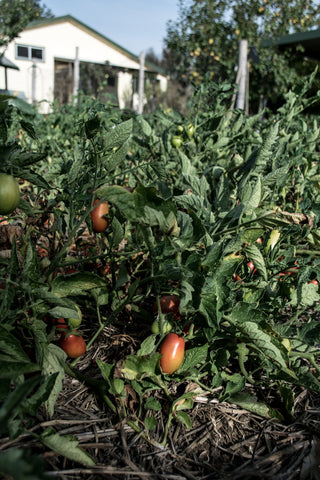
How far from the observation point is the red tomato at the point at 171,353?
2.97ft

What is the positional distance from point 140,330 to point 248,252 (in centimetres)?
46

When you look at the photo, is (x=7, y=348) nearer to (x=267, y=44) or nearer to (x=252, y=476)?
(x=252, y=476)

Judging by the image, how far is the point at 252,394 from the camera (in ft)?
3.32

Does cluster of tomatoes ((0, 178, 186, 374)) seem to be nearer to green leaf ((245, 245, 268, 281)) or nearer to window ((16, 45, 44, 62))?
green leaf ((245, 245, 268, 281))

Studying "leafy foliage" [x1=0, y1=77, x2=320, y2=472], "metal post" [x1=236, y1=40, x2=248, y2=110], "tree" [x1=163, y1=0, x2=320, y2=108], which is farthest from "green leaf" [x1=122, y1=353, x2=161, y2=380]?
"tree" [x1=163, y1=0, x2=320, y2=108]

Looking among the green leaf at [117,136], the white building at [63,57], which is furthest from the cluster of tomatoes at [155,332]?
the white building at [63,57]

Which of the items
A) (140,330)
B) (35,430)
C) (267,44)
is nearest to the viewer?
(35,430)

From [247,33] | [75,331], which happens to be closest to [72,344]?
[75,331]

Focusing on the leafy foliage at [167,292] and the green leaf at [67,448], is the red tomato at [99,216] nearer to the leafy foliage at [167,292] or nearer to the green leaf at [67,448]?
the leafy foliage at [167,292]

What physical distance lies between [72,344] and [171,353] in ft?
0.82

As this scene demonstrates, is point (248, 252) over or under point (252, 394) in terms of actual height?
over

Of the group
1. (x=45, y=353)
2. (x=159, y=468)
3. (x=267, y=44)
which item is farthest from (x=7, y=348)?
(x=267, y=44)

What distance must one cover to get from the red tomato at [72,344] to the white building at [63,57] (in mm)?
17753

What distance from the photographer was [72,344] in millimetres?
1009
